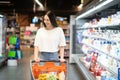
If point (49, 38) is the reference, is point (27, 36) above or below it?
below

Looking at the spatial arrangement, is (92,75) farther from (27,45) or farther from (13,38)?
(27,45)

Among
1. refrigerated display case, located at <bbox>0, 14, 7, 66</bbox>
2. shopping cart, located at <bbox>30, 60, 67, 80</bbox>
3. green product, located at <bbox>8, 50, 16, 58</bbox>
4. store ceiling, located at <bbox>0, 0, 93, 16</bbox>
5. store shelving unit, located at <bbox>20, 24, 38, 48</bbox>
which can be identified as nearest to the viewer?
shopping cart, located at <bbox>30, 60, 67, 80</bbox>

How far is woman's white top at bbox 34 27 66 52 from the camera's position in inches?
199

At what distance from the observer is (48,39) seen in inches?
198

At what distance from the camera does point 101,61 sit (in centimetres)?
699

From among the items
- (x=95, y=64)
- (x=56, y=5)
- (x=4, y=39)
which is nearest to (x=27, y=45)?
(x=56, y=5)

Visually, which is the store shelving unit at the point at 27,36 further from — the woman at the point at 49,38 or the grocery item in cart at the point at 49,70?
the grocery item in cart at the point at 49,70

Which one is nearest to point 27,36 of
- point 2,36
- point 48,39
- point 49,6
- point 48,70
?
point 49,6

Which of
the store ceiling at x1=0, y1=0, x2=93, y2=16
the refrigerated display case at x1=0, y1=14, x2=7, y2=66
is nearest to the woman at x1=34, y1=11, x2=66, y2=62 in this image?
the refrigerated display case at x1=0, y1=14, x2=7, y2=66

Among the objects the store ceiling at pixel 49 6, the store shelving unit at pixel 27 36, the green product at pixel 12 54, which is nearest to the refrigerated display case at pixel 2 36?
the green product at pixel 12 54

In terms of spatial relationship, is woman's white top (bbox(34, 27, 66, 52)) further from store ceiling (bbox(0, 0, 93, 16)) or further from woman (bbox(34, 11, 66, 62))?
store ceiling (bbox(0, 0, 93, 16))

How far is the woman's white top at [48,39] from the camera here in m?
5.04

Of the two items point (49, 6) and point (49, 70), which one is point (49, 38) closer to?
point (49, 70)

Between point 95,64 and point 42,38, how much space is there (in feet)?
9.83
